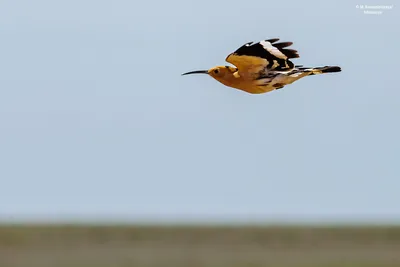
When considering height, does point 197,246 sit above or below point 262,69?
above

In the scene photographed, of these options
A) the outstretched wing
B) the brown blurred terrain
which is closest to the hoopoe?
the outstretched wing

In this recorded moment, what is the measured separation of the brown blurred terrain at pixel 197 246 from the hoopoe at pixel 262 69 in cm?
1163

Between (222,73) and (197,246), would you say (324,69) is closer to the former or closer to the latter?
(222,73)

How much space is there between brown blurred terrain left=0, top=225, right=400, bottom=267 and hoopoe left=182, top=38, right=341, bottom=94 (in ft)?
38.1

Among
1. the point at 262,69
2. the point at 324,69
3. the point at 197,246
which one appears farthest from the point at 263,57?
the point at 197,246

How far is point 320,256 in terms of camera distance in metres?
18.4

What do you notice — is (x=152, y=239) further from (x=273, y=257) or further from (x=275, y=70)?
(x=275, y=70)

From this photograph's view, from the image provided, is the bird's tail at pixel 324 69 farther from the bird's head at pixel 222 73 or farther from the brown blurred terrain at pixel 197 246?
the brown blurred terrain at pixel 197 246

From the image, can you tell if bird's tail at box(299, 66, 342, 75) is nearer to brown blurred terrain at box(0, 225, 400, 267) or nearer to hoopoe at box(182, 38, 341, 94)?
hoopoe at box(182, 38, 341, 94)

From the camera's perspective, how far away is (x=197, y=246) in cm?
2000

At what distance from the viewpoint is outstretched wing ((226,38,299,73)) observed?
4.52 metres

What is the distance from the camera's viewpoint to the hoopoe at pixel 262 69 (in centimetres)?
441

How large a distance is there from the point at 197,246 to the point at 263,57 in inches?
613

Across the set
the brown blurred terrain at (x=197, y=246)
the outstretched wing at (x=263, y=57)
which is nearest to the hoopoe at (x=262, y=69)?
the outstretched wing at (x=263, y=57)
